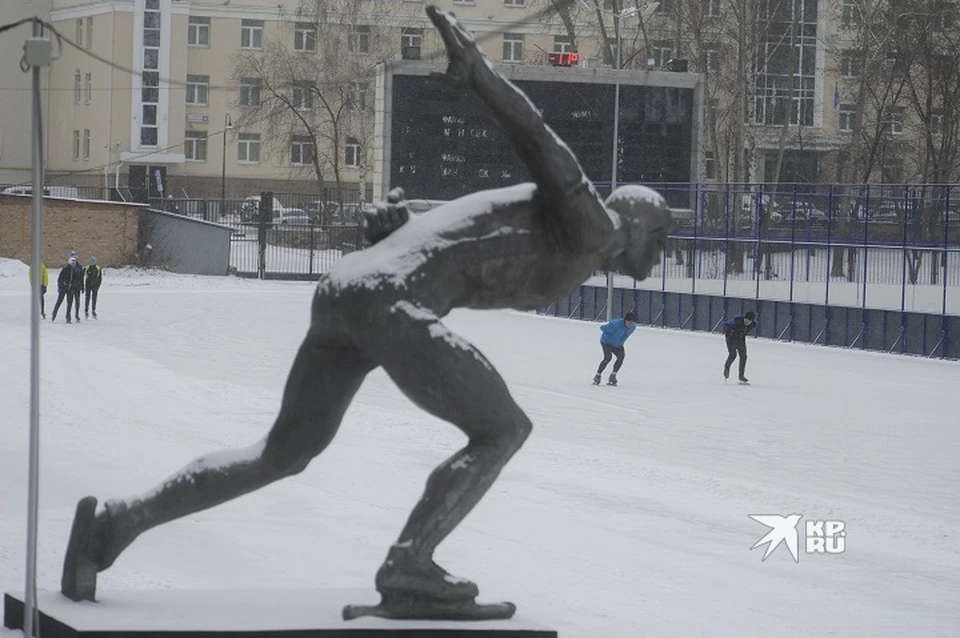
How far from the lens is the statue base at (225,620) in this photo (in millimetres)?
7133

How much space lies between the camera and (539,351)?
105 ft

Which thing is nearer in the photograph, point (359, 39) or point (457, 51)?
point (457, 51)

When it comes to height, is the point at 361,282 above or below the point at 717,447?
above

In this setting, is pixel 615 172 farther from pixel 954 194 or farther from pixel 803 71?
pixel 803 71

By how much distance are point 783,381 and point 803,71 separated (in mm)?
43383

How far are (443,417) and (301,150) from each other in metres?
67.6

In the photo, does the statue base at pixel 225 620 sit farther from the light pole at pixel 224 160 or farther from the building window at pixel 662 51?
the light pole at pixel 224 160

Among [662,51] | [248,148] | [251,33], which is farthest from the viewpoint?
[248,148]

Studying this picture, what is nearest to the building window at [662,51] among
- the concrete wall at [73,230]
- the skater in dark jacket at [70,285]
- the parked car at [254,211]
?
the parked car at [254,211]

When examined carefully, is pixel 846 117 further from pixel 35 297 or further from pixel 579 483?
pixel 35 297

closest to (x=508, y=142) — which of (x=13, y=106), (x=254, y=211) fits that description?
(x=254, y=211)

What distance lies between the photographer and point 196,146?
239ft

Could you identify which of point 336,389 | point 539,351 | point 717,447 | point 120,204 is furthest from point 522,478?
point 120,204

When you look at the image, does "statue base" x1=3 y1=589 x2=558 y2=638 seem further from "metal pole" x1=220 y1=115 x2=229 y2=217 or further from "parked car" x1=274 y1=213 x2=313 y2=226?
"metal pole" x1=220 y1=115 x2=229 y2=217
